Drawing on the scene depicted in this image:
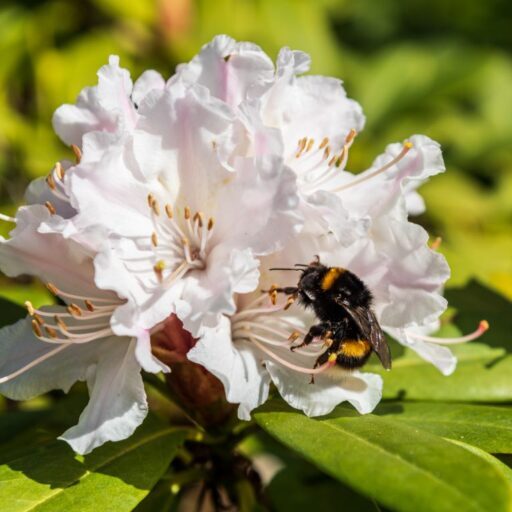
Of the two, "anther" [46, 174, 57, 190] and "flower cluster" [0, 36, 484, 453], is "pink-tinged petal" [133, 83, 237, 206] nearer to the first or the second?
"flower cluster" [0, 36, 484, 453]

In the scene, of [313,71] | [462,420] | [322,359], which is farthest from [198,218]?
[313,71]

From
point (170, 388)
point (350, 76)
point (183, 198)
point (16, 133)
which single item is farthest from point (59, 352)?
point (350, 76)

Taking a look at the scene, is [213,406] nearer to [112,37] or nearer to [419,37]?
[112,37]

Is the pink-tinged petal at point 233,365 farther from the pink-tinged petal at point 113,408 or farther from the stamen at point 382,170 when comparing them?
the stamen at point 382,170

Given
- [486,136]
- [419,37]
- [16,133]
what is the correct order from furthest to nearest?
[419,37]
[486,136]
[16,133]

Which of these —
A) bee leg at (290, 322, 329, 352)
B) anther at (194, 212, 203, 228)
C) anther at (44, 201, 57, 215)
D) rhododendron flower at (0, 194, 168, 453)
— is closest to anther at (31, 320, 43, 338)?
rhododendron flower at (0, 194, 168, 453)

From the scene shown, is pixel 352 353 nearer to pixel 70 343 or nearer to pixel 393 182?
pixel 393 182

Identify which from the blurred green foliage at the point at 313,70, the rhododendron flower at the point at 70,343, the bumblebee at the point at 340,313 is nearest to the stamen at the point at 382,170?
the bumblebee at the point at 340,313
